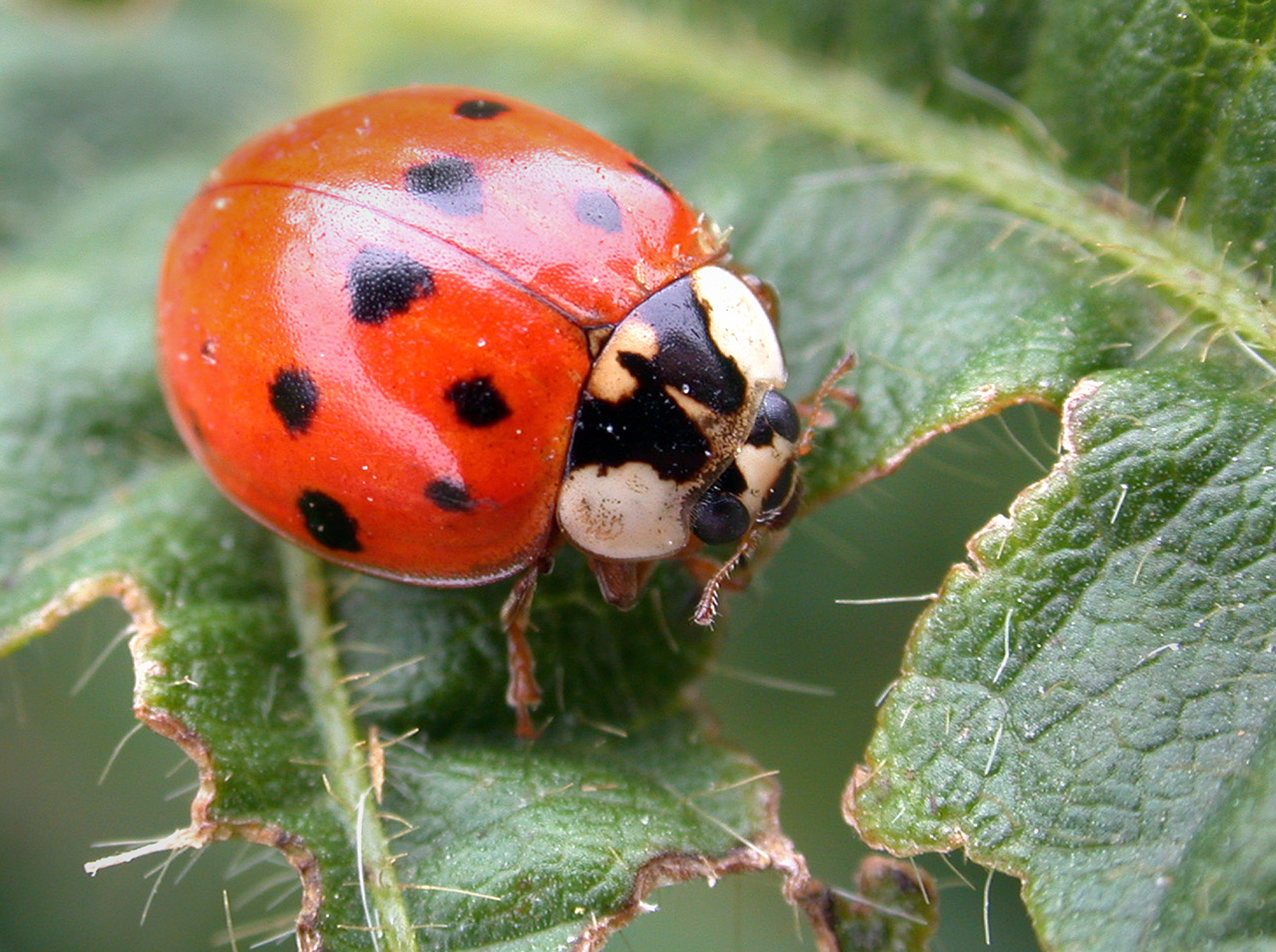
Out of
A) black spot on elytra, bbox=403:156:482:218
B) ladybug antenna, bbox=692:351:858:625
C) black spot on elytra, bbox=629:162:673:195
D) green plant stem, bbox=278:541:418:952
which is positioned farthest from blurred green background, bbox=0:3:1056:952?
black spot on elytra, bbox=403:156:482:218

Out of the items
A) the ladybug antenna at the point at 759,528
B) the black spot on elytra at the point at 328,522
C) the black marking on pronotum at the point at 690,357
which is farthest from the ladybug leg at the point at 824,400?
the black spot on elytra at the point at 328,522

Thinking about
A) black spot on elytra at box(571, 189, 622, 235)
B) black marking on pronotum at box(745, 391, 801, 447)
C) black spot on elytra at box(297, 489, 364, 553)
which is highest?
A: black spot on elytra at box(571, 189, 622, 235)

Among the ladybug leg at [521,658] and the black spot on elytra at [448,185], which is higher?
the black spot on elytra at [448,185]

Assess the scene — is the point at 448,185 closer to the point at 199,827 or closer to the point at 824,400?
the point at 824,400

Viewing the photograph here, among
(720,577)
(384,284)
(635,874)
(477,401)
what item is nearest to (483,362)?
(477,401)

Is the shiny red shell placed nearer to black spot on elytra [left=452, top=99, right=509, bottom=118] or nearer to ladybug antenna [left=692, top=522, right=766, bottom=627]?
black spot on elytra [left=452, top=99, right=509, bottom=118]

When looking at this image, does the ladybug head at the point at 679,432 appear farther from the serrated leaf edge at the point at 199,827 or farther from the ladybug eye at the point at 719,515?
the serrated leaf edge at the point at 199,827
